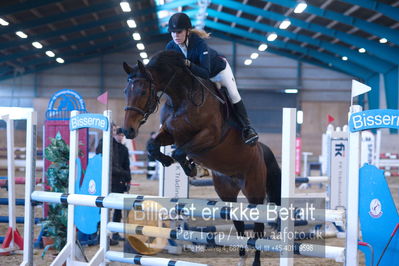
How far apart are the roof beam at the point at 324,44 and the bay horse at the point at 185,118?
47.6 feet

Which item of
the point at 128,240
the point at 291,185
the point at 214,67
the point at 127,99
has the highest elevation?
the point at 214,67

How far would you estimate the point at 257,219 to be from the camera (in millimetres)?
2383

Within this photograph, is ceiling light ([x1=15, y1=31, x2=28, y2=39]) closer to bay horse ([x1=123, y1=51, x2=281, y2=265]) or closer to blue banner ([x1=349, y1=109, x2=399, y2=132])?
bay horse ([x1=123, y1=51, x2=281, y2=265])

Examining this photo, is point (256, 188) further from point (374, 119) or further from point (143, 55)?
point (143, 55)

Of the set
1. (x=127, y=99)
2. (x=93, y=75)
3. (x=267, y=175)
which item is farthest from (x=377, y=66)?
(x=127, y=99)

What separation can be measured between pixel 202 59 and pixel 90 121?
0.91 meters

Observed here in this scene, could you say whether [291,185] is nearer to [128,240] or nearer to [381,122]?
[381,122]

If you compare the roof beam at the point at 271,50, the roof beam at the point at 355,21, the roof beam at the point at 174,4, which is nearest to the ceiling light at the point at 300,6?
the roof beam at the point at 355,21

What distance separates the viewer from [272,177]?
4270 mm

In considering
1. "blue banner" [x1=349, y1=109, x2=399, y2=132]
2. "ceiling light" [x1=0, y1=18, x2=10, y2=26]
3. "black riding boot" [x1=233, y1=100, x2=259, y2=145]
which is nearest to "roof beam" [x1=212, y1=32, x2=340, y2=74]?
"ceiling light" [x1=0, y1=18, x2=10, y2=26]

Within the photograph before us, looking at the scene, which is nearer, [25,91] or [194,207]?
[194,207]

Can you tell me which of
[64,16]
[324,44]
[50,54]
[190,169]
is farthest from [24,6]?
[324,44]

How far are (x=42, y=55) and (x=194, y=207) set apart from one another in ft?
60.4

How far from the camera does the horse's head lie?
2.77 m
